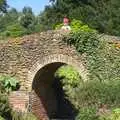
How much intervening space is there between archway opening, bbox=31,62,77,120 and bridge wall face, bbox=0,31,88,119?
18.7 inches

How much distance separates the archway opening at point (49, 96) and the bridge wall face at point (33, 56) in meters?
0.47

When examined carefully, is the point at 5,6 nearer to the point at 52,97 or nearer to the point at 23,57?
the point at 52,97

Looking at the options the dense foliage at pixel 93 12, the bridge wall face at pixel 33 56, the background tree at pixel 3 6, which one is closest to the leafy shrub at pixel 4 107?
the bridge wall face at pixel 33 56

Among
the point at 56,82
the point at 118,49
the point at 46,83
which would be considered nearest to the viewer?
the point at 118,49

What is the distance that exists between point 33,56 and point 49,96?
220 inches

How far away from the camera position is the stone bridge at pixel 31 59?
60.8 feet

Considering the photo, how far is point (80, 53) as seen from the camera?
18.5m

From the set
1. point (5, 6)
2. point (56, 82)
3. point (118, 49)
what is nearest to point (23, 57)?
point (118, 49)

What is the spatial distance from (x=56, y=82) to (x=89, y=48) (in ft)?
20.8

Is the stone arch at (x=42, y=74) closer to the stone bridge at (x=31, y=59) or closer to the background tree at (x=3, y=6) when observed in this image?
the stone bridge at (x=31, y=59)

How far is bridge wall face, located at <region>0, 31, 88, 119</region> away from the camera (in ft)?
60.8

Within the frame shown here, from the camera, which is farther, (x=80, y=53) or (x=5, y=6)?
(x=5, y=6)

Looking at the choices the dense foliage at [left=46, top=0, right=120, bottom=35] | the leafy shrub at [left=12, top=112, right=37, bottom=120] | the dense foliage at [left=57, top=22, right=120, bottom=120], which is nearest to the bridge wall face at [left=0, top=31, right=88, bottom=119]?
the dense foliage at [left=57, top=22, right=120, bottom=120]

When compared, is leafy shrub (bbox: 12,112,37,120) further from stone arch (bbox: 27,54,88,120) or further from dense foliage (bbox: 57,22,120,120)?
dense foliage (bbox: 57,22,120,120)
